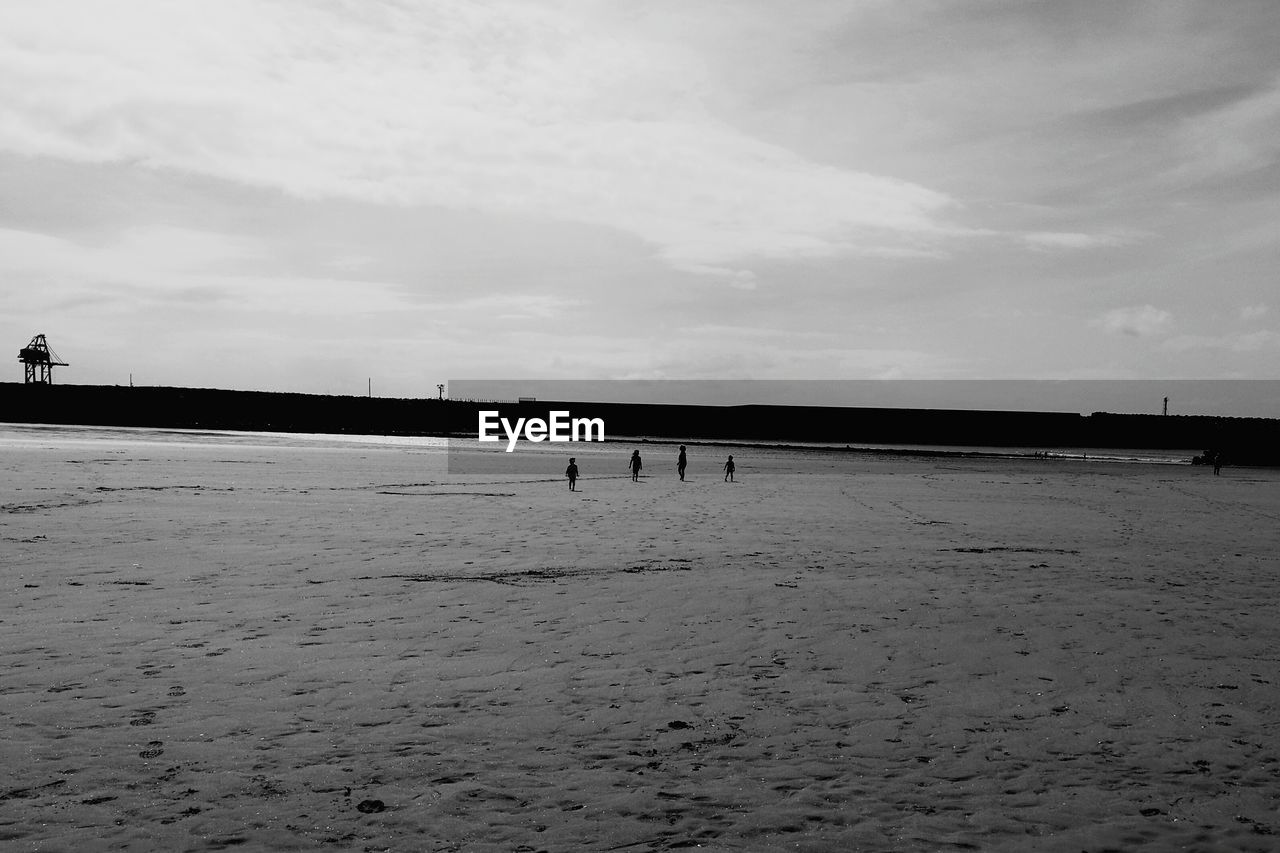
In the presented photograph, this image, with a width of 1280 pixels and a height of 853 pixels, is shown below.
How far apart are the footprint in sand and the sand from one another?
0.04m

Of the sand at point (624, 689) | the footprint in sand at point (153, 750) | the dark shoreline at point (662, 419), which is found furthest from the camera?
the dark shoreline at point (662, 419)

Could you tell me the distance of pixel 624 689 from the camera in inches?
301

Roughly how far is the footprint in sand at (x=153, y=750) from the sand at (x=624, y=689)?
0.12 feet

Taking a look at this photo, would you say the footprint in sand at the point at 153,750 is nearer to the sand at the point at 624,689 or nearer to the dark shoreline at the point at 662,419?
the sand at the point at 624,689

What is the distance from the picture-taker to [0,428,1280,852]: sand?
17.3 ft

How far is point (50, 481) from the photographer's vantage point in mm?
24094

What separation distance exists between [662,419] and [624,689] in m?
94.9

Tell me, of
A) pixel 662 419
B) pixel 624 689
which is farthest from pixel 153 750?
pixel 662 419

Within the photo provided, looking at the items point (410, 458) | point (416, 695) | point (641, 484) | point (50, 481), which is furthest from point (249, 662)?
point (410, 458)

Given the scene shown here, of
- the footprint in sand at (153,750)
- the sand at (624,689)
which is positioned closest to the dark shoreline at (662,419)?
the sand at (624,689)

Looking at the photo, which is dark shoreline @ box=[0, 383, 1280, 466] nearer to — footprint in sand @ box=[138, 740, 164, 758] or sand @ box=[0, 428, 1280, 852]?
sand @ box=[0, 428, 1280, 852]

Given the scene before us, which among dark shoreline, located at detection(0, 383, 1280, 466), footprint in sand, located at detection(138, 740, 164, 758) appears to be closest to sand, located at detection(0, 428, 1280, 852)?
footprint in sand, located at detection(138, 740, 164, 758)

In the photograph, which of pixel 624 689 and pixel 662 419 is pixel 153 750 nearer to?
pixel 624 689

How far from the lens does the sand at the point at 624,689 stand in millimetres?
5281
